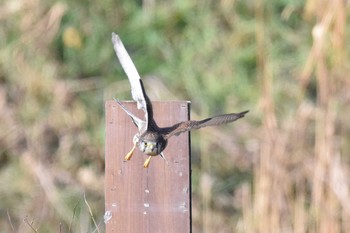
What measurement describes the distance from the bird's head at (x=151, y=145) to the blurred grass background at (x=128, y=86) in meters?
2.42

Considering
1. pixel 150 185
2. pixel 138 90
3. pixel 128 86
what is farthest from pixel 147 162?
pixel 128 86

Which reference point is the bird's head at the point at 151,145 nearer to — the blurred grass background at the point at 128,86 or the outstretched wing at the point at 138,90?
the outstretched wing at the point at 138,90

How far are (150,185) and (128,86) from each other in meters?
2.85

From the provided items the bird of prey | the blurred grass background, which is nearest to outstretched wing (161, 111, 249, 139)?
the bird of prey

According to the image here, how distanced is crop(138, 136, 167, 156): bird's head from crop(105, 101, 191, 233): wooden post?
62 millimetres

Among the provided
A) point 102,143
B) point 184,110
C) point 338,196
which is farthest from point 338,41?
point 102,143

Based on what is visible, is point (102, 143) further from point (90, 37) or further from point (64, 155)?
point (90, 37)

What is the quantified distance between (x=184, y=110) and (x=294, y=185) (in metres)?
2.12

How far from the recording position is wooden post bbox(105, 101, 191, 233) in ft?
7.69

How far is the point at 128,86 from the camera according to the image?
5.18m

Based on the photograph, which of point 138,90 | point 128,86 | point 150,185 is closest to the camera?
point 138,90

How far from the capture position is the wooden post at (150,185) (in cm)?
234

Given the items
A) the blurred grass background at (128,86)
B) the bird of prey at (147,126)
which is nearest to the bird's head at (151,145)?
the bird of prey at (147,126)

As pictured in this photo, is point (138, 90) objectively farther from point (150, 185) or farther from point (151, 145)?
point (150, 185)
